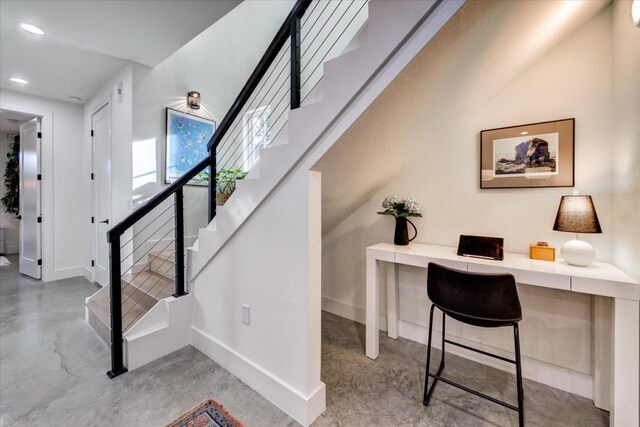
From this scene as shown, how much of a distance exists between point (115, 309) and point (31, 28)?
8.73 ft

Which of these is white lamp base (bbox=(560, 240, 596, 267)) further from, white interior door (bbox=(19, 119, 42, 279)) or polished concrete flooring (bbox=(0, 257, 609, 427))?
white interior door (bbox=(19, 119, 42, 279))

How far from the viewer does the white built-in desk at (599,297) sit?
4.30 feet

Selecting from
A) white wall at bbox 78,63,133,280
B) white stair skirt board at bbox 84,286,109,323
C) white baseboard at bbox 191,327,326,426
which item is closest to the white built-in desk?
white baseboard at bbox 191,327,326,426

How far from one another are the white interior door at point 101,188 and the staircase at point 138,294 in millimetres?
985

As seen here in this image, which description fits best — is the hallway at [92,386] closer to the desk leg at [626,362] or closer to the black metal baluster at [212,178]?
the black metal baluster at [212,178]

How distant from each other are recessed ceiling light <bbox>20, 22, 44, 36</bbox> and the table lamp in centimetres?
439

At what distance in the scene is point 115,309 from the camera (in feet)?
6.30

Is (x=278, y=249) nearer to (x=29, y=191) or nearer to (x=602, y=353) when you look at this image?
(x=602, y=353)

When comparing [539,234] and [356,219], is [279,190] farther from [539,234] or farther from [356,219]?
[539,234]

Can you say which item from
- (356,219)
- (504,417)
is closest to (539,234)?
(504,417)

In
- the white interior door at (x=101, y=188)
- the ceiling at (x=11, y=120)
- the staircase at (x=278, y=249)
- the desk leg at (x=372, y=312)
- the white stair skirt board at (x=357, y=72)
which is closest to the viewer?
the white stair skirt board at (x=357, y=72)

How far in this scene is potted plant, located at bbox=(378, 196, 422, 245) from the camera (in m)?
2.25

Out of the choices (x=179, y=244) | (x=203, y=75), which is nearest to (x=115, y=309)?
(x=179, y=244)

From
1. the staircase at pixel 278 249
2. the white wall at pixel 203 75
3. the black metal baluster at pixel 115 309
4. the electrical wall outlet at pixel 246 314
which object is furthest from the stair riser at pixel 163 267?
the electrical wall outlet at pixel 246 314
